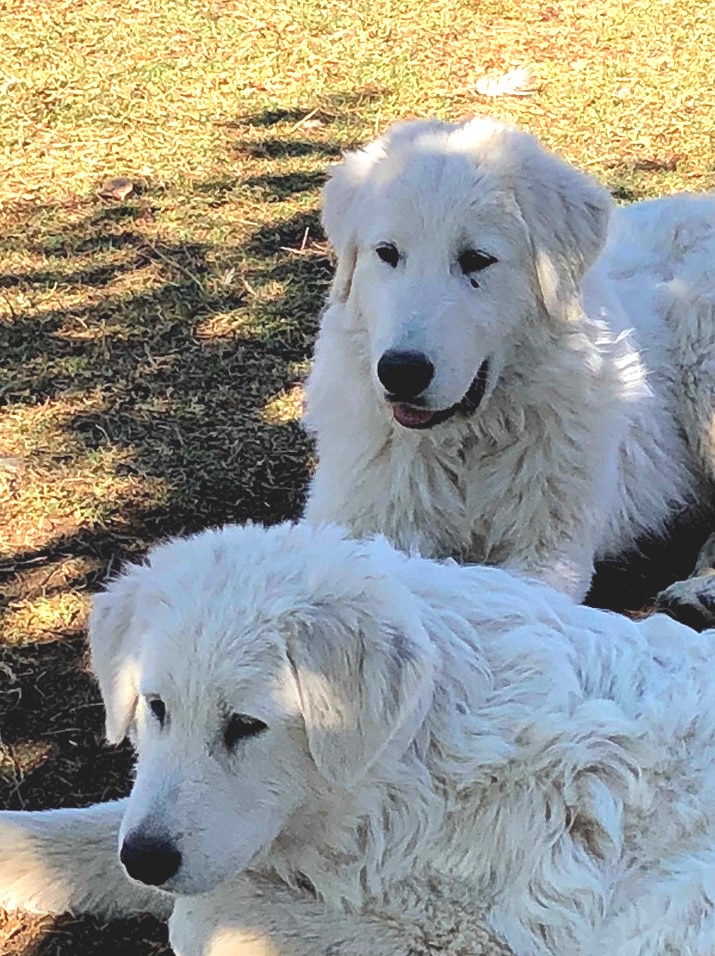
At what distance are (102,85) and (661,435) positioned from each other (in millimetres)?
4975

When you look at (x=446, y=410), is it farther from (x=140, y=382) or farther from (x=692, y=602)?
(x=140, y=382)

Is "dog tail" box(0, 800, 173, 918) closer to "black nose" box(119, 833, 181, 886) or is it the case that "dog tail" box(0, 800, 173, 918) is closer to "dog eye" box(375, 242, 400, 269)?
"black nose" box(119, 833, 181, 886)

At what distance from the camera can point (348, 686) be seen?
2.82 metres

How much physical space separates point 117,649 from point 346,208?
183cm

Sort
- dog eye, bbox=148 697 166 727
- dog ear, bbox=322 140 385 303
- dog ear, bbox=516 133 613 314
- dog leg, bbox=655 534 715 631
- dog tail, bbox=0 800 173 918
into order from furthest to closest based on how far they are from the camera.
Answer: dog leg, bbox=655 534 715 631, dog ear, bbox=322 140 385 303, dog ear, bbox=516 133 613 314, dog tail, bbox=0 800 173 918, dog eye, bbox=148 697 166 727

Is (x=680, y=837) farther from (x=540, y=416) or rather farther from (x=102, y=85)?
(x=102, y=85)

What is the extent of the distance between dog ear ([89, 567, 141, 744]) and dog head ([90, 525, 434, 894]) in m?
0.07

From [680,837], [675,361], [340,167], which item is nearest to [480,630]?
[680,837]

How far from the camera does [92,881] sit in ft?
11.6

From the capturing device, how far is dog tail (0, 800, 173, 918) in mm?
3533

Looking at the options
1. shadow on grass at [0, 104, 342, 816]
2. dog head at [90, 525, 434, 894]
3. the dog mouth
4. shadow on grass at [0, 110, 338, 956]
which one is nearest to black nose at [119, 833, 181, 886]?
dog head at [90, 525, 434, 894]

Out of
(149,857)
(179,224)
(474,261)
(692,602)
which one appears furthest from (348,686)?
(179,224)

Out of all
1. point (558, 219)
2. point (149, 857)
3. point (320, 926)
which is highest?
point (558, 219)

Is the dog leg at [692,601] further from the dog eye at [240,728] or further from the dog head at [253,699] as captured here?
the dog eye at [240,728]
